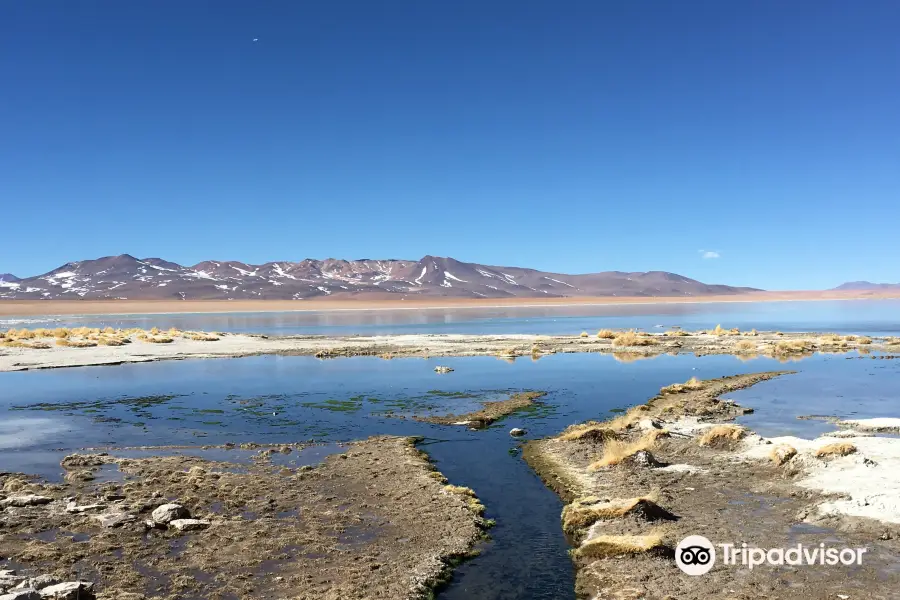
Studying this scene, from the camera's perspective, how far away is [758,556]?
26.9ft

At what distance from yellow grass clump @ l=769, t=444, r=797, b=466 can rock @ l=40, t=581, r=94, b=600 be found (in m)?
11.8

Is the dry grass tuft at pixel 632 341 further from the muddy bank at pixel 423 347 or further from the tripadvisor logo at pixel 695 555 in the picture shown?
the tripadvisor logo at pixel 695 555

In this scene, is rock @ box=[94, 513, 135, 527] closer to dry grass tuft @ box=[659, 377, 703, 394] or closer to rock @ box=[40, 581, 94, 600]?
rock @ box=[40, 581, 94, 600]

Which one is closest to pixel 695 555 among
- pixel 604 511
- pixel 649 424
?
pixel 604 511

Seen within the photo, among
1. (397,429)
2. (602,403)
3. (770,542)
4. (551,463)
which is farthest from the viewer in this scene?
(602,403)

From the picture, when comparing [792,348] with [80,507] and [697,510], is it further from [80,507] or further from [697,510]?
[80,507]

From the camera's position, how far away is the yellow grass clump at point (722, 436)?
46.4 ft

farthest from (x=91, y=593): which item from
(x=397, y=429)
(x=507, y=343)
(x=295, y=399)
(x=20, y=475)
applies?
(x=507, y=343)

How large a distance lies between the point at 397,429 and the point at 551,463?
538cm

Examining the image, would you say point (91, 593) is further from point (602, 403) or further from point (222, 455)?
point (602, 403)

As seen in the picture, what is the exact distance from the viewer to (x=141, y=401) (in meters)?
22.5

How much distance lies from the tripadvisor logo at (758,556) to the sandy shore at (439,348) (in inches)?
1036

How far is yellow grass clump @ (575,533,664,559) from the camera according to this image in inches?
333

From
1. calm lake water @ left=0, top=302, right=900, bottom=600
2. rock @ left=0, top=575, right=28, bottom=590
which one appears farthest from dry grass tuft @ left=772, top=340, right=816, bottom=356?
rock @ left=0, top=575, right=28, bottom=590
